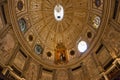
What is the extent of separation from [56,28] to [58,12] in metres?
1.69

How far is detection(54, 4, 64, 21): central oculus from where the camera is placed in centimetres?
2420

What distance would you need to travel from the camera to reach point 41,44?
902 inches

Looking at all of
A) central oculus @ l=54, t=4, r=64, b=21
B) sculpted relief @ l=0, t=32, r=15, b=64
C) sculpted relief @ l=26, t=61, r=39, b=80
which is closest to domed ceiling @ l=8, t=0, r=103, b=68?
central oculus @ l=54, t=4, r=64, b=21

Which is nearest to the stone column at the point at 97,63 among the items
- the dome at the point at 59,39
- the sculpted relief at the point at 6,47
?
the dome at the point at 59,39

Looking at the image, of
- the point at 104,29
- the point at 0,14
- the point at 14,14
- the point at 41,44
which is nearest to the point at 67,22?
the point at 41,44

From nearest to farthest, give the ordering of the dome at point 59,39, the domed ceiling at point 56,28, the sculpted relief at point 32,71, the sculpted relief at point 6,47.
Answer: the sculpted relief at point 6,47
the dome at point 59,39
the sculpted relief at point 32,71
the domed ceiling at point 56,28

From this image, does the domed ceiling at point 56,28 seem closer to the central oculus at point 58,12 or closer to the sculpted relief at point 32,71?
the central oculus at point 58,12

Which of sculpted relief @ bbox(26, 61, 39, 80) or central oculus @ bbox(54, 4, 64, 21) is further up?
central oculus @ bbox(54, 4, 64, 21)

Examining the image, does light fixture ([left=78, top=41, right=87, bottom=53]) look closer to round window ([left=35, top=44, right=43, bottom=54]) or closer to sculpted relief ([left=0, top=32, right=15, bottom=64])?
round window ([left=35, top=44, right=43, bottom=54])

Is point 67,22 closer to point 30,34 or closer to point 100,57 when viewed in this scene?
point 30,34

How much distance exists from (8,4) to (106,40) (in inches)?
341

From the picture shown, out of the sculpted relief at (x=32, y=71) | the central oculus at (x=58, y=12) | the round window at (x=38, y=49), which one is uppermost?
the central oculus at (x=58, y=12)

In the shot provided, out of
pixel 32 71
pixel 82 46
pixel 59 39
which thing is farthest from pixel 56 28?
pixel 32 71

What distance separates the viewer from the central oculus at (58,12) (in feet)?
79.4
